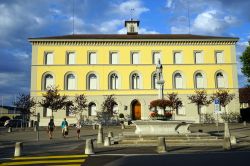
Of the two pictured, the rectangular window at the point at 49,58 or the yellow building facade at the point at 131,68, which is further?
the rectangular window at the point at 49,58

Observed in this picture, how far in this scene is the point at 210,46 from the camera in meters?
50.3

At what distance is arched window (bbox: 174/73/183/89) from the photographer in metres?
49.5

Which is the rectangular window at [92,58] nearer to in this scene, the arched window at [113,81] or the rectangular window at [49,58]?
the arched window at [113,81]

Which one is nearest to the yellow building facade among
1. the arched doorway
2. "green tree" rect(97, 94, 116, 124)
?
the arched doorway

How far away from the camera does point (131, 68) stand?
49.0 meters

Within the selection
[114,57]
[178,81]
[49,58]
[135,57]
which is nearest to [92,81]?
[114,57]

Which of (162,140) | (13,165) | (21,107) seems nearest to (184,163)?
(162,140)

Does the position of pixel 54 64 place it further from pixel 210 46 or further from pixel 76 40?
pixel 210 46

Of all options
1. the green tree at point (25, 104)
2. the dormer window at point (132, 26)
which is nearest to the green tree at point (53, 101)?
the green tree at point (25, 104)

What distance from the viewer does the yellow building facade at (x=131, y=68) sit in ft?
159

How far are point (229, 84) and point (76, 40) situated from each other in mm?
23909

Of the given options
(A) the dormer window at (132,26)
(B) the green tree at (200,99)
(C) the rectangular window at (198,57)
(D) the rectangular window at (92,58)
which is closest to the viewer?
(B) the green tree at (200,99)

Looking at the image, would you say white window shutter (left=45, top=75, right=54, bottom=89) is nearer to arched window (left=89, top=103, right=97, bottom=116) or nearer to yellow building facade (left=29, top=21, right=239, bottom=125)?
yellow building facade (left=29, top=21, right=239, bottom=125)

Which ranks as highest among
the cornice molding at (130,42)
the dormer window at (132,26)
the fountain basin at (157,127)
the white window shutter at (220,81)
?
the dormer window at (132,26)
